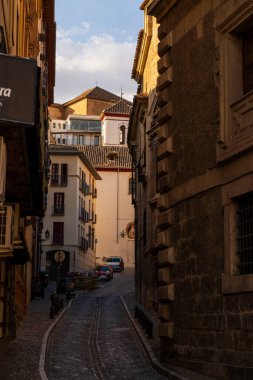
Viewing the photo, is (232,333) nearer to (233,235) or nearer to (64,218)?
(233,235)

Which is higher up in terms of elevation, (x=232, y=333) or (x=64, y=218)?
(x=64, y=218)

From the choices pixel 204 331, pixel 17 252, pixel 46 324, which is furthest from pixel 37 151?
pixel 46 324

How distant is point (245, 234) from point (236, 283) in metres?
0.90

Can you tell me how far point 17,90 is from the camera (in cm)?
970

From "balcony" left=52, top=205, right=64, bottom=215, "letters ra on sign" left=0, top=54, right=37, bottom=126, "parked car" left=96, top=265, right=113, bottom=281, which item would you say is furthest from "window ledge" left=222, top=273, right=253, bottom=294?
"balcony" left=52, top=205, right=64, bottom=215

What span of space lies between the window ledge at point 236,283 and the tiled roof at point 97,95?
9449 cm

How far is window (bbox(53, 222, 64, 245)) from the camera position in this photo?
220 ft

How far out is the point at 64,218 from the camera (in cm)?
6762

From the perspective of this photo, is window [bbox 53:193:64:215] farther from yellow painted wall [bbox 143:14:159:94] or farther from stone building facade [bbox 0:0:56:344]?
stone building facade [bbox 0:0:56:344]

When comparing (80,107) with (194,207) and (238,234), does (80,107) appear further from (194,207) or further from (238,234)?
(238,234)

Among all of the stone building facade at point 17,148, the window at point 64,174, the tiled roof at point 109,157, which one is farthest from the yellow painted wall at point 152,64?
the tiled roof at point 109,157

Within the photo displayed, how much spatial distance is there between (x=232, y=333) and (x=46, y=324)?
50.3 ft

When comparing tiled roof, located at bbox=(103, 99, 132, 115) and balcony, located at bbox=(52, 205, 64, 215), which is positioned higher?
tiled roof, located at bbox=(103, 99, 132, 115)

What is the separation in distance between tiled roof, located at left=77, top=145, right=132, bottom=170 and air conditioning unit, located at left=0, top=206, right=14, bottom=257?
2452 inches
